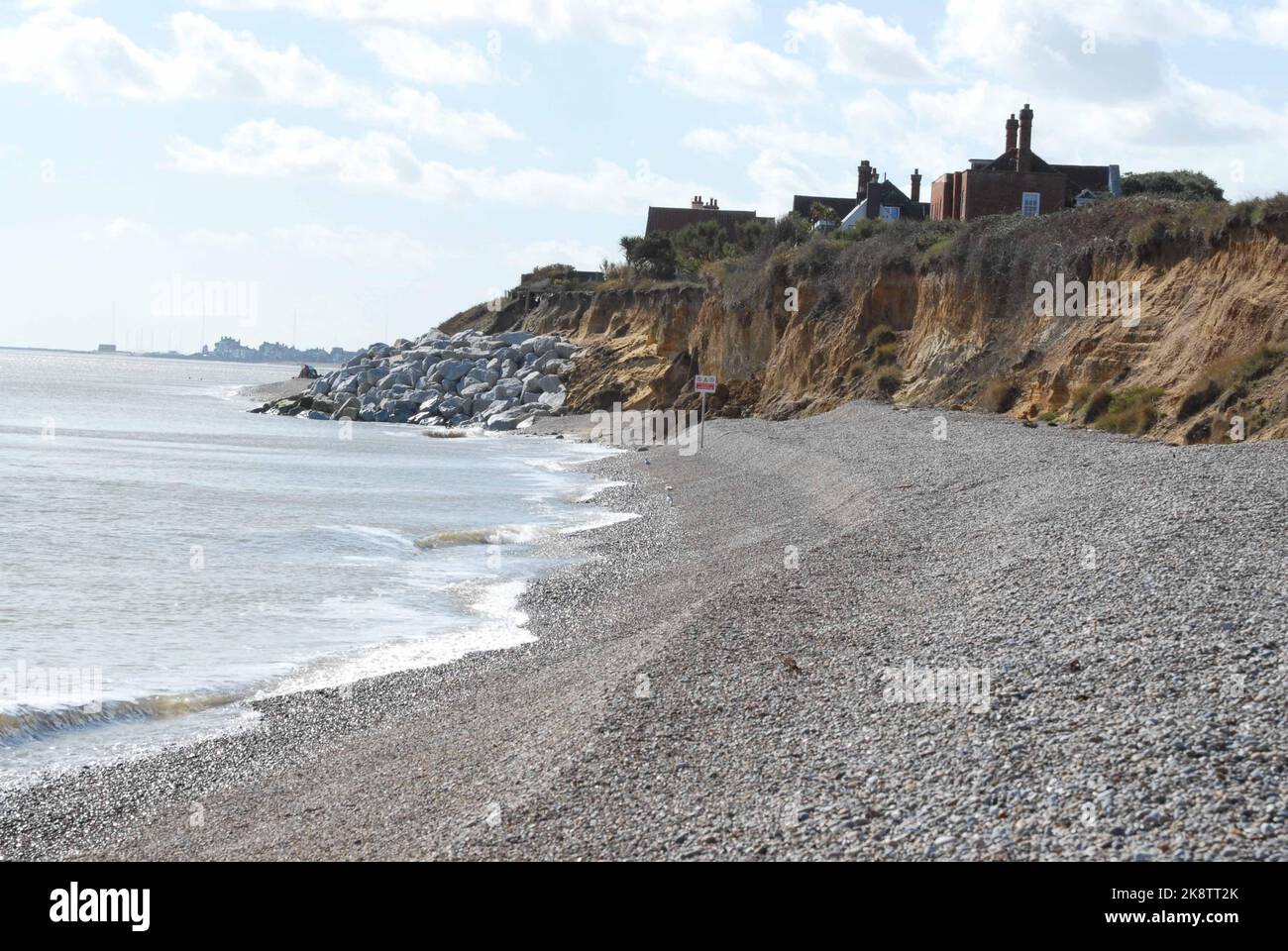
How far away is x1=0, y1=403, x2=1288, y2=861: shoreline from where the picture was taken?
6.74 metres

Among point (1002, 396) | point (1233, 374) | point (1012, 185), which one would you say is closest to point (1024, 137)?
point (1012, 185)

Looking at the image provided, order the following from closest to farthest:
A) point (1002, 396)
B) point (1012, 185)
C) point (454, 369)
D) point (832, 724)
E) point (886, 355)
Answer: point (832, 724) < point (1002, 396) < point (886, 355) < point (1012, 185) < point (454, 369)

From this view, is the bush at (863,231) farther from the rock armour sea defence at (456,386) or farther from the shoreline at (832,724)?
the shoreline at (832,724)

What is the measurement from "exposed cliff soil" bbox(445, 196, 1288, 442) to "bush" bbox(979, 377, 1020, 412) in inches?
1.4

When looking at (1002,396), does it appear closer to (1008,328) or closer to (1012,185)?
(1008,328)

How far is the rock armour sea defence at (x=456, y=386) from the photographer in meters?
64.7

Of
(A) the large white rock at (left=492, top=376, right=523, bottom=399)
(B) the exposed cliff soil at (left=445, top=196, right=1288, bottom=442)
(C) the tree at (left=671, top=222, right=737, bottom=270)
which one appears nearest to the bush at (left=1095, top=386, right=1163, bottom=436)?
(B) the exposed cliff soil at (left=445, top=196, right=1288, bottom=442)

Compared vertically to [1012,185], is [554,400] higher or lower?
lower

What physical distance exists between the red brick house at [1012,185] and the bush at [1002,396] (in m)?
17.7

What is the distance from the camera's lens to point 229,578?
19562 millimetres

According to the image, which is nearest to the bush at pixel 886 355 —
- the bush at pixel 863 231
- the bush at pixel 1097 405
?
the bush at pixel 863 231

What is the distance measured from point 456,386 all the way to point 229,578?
52.3m
